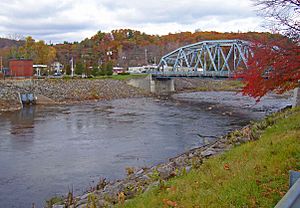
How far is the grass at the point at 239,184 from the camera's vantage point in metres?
5.89

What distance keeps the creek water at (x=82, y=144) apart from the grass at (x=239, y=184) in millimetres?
5158

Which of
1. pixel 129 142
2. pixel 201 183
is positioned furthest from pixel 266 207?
pixel 129 142

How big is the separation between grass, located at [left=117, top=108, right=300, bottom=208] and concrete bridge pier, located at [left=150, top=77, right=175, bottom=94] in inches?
2368

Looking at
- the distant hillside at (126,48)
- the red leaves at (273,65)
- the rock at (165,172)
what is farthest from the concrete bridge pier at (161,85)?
the rock at (165,172)

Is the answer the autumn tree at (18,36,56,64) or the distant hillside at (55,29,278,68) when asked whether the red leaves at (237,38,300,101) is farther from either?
the distant hillside at (55,29,278,68)

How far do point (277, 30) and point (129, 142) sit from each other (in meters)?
11.8

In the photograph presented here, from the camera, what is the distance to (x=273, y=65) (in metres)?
10.8

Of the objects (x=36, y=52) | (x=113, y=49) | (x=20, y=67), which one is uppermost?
(x=113, y=49)

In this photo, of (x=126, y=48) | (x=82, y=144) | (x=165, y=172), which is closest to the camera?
(x=165, y=172)

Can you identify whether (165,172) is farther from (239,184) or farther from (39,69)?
(39,69)

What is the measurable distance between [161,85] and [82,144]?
5273cm

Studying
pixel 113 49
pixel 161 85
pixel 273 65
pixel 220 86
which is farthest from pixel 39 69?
pixel 273 65

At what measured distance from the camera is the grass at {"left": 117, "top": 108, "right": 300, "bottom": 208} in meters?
5.89

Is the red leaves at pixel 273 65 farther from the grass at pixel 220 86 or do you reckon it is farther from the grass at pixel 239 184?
the grass at pixel 220 86
